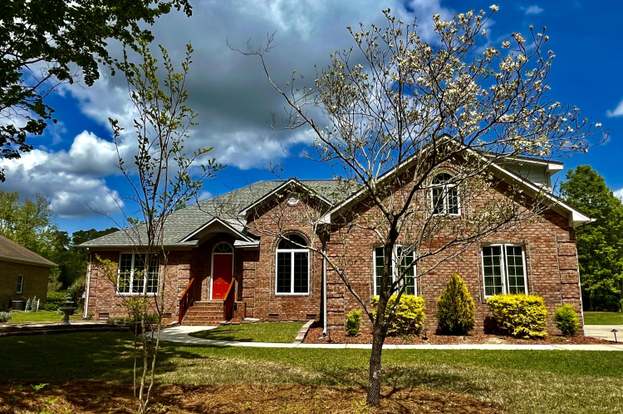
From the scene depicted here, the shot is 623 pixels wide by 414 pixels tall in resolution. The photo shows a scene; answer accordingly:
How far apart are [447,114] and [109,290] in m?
19.8

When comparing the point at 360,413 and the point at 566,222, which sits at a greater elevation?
the point at 566,222

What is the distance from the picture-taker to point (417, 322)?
546 inches

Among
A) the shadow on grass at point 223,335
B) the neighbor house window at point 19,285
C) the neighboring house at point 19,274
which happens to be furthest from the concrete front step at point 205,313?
the neighbor house window at point 19,285

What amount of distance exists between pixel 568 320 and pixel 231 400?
1149cm

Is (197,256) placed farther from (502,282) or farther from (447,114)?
(447,114)

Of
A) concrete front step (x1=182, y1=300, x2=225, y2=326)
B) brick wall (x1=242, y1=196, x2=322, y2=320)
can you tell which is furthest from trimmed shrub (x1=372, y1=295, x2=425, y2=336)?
concrete front step (x1=182, y1=300, x2=225, y2=326)

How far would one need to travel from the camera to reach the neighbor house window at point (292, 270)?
19.5m

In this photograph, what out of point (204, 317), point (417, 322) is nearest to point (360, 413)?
point (417, 322)

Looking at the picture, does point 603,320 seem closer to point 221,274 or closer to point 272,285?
point 272,285

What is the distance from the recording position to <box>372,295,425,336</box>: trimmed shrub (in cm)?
1375

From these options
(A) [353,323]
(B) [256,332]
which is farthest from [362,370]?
(B) [256,332]

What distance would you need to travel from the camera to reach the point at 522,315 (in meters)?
13.4

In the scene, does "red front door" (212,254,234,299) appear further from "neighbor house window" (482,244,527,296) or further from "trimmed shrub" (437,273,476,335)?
"neighbor house window" (482,244,527,296)

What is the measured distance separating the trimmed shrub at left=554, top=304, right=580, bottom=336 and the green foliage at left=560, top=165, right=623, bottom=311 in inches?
922
